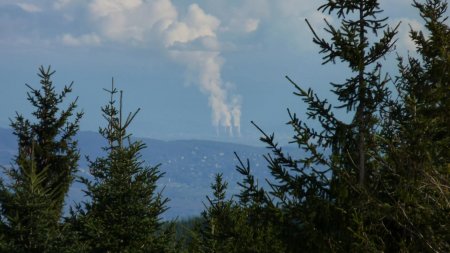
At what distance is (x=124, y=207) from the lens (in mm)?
15703

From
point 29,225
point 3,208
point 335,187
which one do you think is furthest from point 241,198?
point 3,208

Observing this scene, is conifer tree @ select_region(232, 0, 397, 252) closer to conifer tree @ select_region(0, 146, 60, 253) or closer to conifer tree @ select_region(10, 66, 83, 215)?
conifer tree @ select_region(0, 146, 60, 253)

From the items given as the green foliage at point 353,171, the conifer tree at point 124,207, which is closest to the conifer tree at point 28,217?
the conifer tree at point 124,207

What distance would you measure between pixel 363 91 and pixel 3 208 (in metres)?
13.6

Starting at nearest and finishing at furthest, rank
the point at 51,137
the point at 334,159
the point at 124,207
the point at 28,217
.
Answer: the point at 334,159, the point at 124,207, the point at 28,217, the point at 51,137

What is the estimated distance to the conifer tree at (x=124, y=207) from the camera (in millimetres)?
15508

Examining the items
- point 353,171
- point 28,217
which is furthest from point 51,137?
point 353,171

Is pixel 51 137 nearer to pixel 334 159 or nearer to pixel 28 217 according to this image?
pixel 28 217

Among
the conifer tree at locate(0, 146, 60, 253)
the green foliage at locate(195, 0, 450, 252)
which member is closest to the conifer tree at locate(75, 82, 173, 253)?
the conifer tree at locate(0, 146, 60, 253)

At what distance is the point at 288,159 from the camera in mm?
7395

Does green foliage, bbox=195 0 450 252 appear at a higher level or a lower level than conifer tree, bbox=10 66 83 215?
lower

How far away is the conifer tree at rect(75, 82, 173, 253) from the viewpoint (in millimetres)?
15508

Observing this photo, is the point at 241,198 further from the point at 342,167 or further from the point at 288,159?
the point at 342,167

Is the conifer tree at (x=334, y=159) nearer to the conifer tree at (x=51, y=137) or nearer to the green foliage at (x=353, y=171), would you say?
the green foliage at (x=353, y=171)
